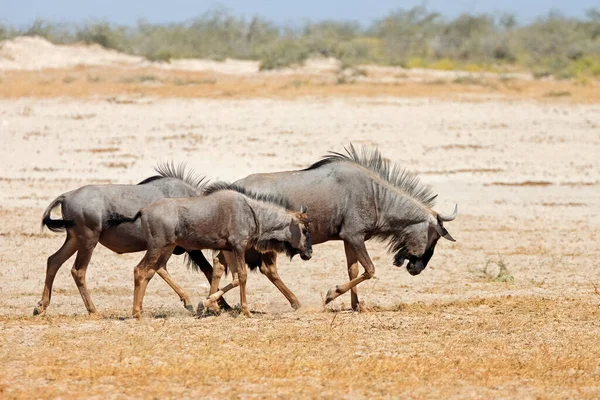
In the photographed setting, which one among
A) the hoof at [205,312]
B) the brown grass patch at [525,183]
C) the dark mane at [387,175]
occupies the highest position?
the dark mane at [387,175]

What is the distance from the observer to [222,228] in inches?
414

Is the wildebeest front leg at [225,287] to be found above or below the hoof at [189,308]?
above

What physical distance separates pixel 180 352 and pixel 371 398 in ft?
6.01

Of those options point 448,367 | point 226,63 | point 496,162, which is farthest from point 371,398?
point 226,63

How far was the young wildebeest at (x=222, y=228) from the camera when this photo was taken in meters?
10.3

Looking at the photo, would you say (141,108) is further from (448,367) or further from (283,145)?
(448,367)

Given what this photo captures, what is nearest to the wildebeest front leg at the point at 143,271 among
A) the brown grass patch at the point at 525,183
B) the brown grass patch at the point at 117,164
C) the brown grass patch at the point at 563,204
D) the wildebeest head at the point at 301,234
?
the wildebeest head at the point at 301,234

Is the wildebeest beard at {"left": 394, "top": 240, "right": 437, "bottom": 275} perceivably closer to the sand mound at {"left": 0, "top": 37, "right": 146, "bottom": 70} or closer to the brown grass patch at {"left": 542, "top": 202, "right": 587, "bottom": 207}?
the brown grass patch at {"left": 542, "top": 202, "right": 587, "bottom": 207}

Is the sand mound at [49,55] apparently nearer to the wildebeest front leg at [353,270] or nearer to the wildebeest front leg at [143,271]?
the wildebeest front leg at [353,270]

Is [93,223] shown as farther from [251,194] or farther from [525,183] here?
[525,183]

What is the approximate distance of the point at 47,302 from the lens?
1099 centimetres

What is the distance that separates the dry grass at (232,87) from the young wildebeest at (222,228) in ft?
58.6

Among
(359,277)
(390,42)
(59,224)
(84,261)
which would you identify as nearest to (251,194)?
(359,277)

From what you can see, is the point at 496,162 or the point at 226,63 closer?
the point at 496,162
